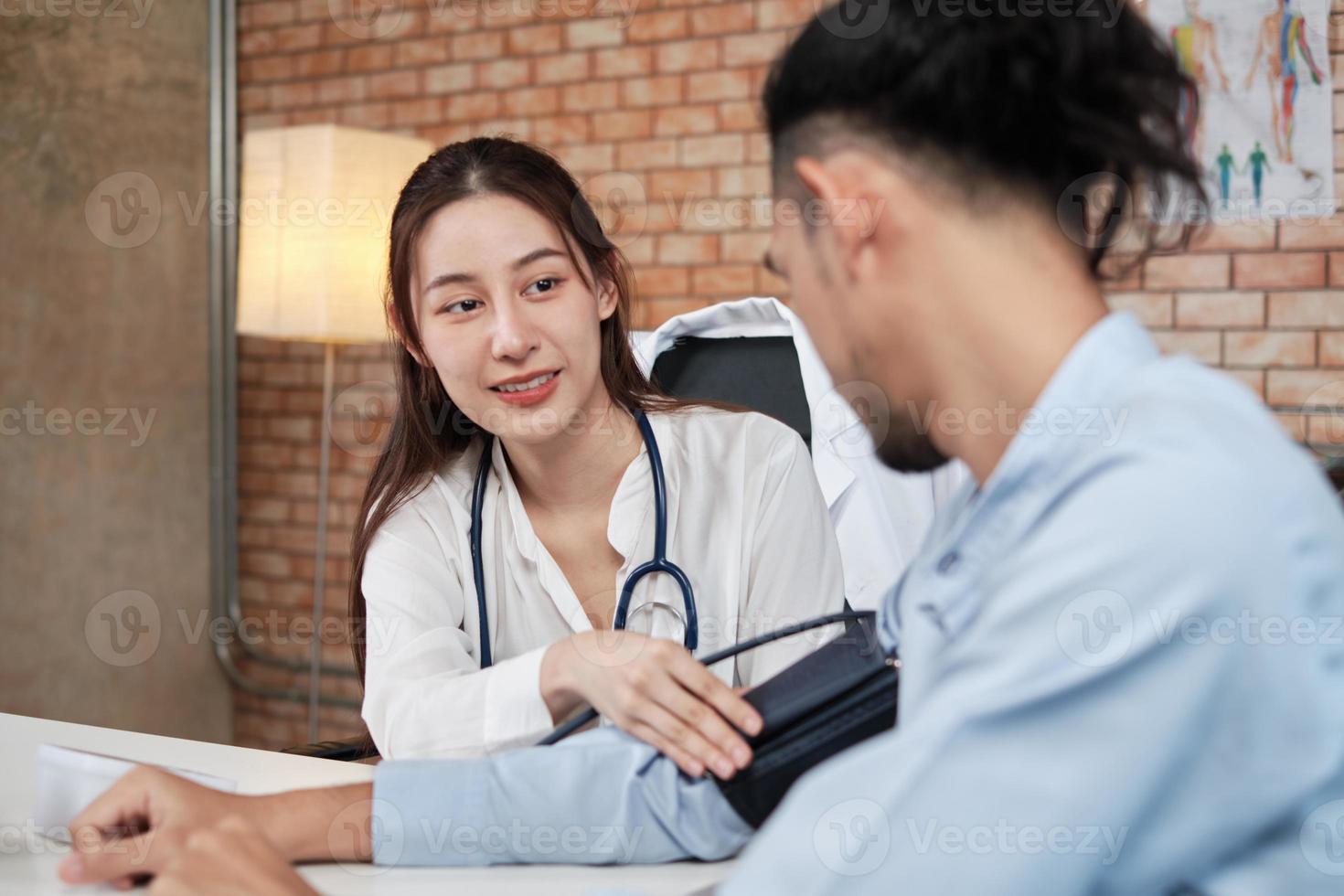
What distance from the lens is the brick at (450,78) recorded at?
332cm

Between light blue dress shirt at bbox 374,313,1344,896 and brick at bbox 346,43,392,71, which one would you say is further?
brick at bbox 346,43,392,71

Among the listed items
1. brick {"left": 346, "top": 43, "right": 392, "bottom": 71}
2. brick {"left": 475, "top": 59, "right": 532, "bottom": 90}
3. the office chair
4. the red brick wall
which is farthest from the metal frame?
the office chair

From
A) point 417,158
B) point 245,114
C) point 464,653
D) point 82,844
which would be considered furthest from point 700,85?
point 82,844

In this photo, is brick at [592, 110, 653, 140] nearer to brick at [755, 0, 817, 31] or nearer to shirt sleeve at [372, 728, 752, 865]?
brick at [755, 0, 817, 31]

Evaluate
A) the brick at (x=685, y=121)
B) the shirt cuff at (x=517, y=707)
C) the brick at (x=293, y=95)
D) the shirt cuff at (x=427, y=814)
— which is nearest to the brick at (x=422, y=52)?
the brick at (x=293, y=95)

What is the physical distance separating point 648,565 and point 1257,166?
1799 mm

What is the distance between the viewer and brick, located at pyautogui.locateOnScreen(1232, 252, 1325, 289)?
242cm

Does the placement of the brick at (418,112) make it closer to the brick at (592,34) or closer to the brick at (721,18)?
the brick at (592,34)

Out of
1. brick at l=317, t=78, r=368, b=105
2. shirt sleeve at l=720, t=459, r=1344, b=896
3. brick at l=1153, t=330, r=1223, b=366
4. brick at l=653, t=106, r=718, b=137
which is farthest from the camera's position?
brick at l=317, t=78, r=368, b=105

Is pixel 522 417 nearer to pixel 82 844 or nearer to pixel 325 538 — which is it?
pixel 82 844

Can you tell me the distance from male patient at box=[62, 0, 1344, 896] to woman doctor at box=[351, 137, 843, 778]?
1.38 ft

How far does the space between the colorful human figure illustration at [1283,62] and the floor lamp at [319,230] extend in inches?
75.5

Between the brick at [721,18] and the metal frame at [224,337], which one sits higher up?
the brick at [721,18]

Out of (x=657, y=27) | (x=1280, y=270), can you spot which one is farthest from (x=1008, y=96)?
(x=657, y=27)
